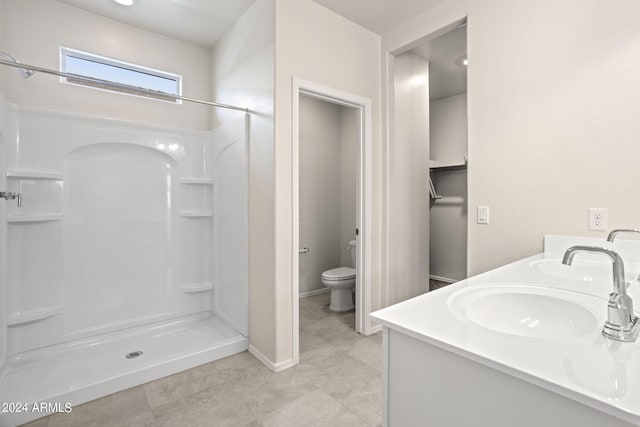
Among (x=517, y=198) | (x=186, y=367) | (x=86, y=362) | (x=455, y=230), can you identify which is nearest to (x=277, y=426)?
(x=186, y=367)

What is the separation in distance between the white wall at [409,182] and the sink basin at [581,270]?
53.7 inches

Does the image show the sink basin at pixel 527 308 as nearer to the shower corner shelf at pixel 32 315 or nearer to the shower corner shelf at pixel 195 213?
the shower corner shelf at pixel 195 213

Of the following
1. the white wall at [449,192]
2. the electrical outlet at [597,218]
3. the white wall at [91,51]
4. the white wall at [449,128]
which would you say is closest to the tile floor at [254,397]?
the electrical outlet at [597,218]

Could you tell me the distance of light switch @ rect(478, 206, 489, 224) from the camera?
6.92 ft

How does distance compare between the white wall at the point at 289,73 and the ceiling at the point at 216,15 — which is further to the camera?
the ceiling at the point at 216,15

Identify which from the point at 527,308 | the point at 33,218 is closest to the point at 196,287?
the point at 33,218

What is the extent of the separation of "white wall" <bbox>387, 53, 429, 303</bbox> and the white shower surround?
4.43 feet

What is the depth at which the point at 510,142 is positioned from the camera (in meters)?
1.98

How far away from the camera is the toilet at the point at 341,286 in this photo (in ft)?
10.7

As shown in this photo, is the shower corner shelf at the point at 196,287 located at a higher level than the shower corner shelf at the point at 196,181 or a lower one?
lower

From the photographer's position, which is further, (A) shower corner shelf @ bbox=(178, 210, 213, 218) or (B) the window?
(A) shower corner shelf @ bbox=(178, 210, 213, 218)

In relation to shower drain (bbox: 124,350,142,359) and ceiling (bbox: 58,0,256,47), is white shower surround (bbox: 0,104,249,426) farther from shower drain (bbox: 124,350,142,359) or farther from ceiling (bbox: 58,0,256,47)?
ceiling (bbox: 58,0,256,47)

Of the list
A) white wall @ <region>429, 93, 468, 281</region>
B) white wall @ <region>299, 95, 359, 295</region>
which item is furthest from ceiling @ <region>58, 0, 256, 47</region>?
white wall @ <region>429, 93, 468, 281</region>

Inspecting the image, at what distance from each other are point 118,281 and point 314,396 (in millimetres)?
1928
